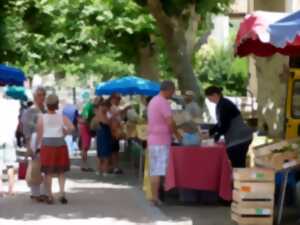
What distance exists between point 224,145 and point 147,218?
5.91 ft

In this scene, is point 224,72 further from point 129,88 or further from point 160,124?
point 160,124

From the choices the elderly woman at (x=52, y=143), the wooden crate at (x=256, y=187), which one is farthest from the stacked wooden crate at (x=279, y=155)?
the elderly woman at (x=52, y=143)

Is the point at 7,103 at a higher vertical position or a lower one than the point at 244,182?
higher

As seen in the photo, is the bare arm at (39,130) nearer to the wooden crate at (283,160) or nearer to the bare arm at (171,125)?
the bare arm at (171,125)

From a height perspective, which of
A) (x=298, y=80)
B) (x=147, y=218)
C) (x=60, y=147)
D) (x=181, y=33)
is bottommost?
(x=147, y=218)

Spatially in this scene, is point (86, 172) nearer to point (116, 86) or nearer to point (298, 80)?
point (116, 86)

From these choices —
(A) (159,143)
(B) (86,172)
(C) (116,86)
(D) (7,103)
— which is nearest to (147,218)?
(A) (159,143)

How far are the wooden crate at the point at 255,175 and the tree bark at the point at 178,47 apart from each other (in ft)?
26.5

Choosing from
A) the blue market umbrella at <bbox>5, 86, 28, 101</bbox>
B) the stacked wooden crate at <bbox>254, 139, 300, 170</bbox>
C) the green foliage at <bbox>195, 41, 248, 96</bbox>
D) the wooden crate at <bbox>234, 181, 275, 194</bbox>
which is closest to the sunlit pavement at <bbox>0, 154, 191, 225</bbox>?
the wooden crate at <bbox>234, 181, 275, 194</bbox>

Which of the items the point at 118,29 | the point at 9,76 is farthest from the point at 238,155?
the point at 118,29

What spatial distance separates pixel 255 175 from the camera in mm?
10477

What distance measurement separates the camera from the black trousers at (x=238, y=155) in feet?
41.4

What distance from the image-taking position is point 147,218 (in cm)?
1170

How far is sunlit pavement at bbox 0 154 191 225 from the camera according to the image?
37.7ft
